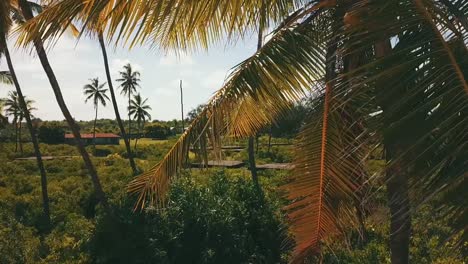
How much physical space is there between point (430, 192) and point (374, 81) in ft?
2.26

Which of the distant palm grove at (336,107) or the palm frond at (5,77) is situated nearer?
the distant palm grove at (336,107)

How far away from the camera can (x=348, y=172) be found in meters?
4.55

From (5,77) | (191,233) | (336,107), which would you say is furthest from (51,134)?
(336,107)

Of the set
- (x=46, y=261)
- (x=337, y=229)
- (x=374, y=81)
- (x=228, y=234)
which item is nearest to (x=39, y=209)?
(x=46, y=261)

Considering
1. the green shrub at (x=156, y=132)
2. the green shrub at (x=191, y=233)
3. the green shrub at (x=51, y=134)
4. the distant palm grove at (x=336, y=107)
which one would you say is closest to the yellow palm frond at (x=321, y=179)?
the distant palm grove at (x=336, y=107)

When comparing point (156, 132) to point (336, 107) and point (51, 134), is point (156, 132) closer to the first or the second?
point (51, 134)

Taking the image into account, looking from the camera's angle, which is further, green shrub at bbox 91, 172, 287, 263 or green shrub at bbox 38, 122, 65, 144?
green shrub at bbox 38, 122, 65, 144

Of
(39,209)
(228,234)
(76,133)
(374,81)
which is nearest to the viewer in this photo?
(374,81)

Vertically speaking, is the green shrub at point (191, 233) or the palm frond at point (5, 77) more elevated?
the palm frond at point (5, 77)

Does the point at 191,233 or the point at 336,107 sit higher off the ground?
the point at 336,107

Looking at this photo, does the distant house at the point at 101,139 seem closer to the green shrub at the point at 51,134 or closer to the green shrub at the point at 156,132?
the green shrub at the point at 51,134

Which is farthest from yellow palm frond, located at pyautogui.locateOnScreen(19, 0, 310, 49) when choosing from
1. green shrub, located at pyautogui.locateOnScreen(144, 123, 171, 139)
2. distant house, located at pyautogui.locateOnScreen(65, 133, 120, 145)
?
green shrub, located at pyautogui.locateOnScreen(144, 123, 171, 139)

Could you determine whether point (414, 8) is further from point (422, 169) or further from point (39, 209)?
point (39, 209)

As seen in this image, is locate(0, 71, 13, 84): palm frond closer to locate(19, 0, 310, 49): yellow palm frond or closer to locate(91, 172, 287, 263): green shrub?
locate(91, 172, 287, 263): green shrub
